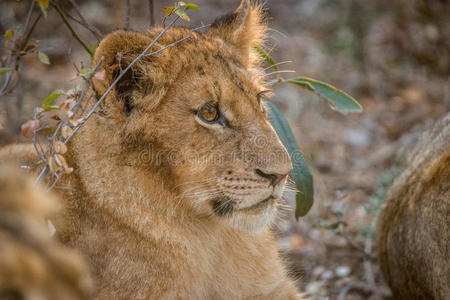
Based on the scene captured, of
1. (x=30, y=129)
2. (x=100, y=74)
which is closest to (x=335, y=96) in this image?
(x=100, y=74)

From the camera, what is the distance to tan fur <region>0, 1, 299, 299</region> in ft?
9.25

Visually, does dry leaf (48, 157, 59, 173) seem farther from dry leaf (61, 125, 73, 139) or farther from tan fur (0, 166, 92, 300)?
tan fur (0, 166, 92, 300)

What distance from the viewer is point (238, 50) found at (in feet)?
11.6

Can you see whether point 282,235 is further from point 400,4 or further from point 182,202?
point 400,4

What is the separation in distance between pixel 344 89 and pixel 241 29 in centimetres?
489

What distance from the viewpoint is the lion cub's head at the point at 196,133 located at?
9.26 ft

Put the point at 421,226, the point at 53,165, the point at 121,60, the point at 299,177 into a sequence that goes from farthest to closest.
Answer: the point at 299,177
the point at 421,226
the point at 121,60
the point at 53,165

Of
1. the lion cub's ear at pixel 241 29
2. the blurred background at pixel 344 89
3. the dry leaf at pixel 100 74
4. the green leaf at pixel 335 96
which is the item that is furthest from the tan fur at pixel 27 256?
the blurred background at pixel 344 89

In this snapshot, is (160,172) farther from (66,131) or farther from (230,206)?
(66,131)

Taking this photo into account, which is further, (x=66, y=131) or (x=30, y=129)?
(x=30, y=129)

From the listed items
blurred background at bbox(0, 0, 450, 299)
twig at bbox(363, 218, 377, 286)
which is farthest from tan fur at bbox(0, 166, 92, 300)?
twig at bbox(363, 218, 377, 286)

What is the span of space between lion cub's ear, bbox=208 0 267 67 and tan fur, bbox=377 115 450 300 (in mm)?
1408

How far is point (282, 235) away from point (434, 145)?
85.5 inches

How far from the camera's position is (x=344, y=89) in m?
8.11
